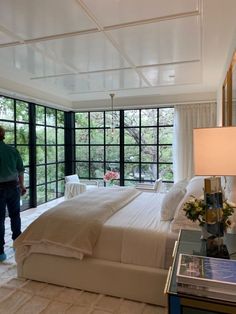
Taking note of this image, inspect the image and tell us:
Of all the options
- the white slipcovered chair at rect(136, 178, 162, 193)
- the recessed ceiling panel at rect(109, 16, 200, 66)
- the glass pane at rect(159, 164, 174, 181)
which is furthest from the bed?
the glass pane at rect(159, 164, 174, 181)

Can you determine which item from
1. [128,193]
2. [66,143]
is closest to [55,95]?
[66,143]

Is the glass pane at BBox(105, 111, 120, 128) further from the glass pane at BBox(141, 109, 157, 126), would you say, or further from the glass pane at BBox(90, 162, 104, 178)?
the glass pane at BBox(90, 162, 104, 178)

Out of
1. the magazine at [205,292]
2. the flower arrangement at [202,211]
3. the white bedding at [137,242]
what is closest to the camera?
the magazine at [205,292]

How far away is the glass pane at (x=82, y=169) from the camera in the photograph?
6.65m

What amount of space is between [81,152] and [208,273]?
5.66m

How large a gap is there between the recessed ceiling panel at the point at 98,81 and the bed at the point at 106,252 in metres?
2.18

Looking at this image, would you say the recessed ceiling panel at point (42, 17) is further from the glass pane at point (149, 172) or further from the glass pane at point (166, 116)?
the glass pane at point (149, 172)

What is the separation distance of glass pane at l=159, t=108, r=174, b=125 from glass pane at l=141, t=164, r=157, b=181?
3.45ft

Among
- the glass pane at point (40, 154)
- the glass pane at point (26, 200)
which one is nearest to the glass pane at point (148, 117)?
the glass pane at point (40, 154)

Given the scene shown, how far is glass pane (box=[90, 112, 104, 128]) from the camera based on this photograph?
21.2 ft

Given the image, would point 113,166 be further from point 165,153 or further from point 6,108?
point 6,108

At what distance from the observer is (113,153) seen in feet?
20.9

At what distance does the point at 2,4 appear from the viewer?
1.99 m

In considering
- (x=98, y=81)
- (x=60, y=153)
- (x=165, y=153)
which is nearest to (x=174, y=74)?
(x=98, y=81)
